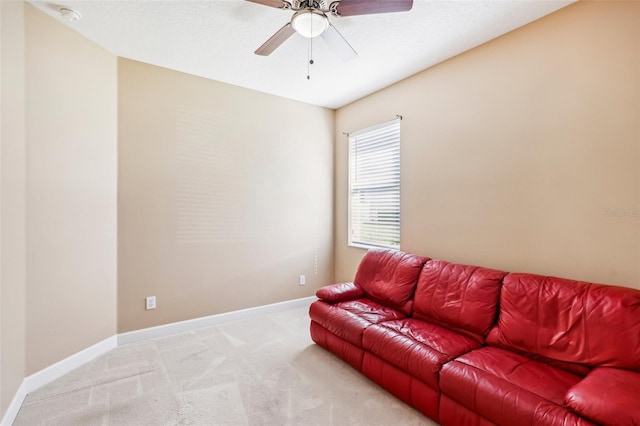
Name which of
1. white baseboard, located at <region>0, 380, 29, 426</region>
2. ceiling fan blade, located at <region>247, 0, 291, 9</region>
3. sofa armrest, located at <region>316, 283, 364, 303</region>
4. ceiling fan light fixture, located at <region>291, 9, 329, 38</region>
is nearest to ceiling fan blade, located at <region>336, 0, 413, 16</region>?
ceiling fan light fixture, located at <region>291, 9, 329, 38</region>

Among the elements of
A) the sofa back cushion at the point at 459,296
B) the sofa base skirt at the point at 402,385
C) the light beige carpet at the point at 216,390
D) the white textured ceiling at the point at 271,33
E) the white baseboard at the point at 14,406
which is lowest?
the light beige carpet at the point at 216,390

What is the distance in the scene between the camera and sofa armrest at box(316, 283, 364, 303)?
2.90m

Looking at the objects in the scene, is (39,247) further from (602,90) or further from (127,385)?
(602,90)

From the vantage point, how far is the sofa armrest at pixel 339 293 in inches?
114

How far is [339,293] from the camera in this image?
295 centimetres

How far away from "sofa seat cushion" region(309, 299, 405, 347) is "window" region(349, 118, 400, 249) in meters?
0.97

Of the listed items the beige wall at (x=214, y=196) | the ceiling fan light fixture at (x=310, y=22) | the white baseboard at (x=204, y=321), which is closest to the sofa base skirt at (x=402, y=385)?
the white baseboard at (x=204, y=321)

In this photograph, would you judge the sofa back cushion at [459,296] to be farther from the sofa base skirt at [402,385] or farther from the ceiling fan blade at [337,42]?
the ceiling fan blade at [337,42]

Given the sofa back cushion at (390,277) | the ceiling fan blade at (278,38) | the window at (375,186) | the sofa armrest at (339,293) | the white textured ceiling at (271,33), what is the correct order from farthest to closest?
the window at (375,186), the sofa armrest at (339,293), the sofa back cushion at (390,277), the white textured ceiling at (271,33), the ceiling fan blade at (278,38)

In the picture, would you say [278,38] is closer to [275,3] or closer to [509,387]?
[275,3]

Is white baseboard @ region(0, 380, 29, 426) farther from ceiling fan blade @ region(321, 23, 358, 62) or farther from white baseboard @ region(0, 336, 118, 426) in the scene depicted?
ceiling fan blade @ region(321, 23, 358, 62)

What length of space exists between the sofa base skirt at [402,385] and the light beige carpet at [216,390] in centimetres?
7

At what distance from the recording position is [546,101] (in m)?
2.26

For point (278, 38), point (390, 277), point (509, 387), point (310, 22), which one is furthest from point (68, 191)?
point (509, 387)
